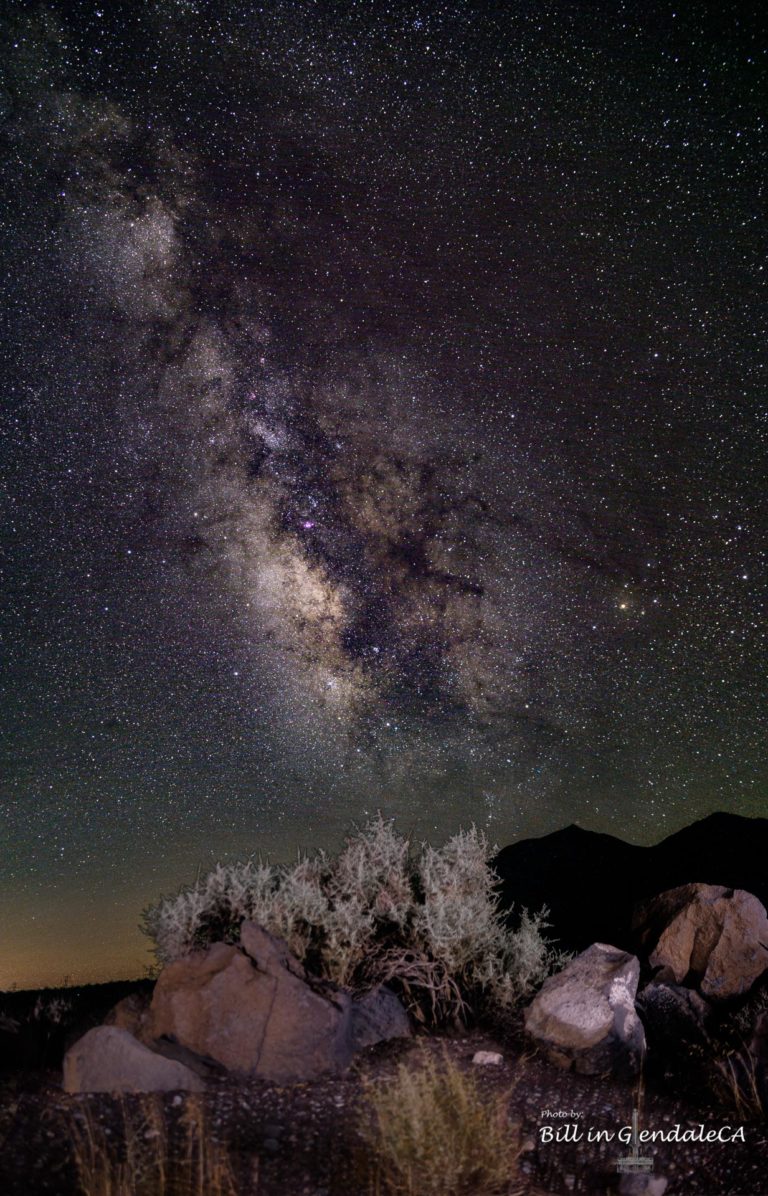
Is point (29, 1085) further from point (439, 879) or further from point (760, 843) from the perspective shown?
point (760, 843)

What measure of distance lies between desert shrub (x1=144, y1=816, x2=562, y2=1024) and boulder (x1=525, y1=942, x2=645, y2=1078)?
0.64 m

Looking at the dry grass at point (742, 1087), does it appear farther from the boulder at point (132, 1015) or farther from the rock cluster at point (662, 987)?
the boulder at point (132, 1015)

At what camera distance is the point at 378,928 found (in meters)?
9.15

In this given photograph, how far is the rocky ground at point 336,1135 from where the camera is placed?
474cm

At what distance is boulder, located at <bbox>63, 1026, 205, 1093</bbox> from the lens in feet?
18.9

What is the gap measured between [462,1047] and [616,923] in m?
11.8

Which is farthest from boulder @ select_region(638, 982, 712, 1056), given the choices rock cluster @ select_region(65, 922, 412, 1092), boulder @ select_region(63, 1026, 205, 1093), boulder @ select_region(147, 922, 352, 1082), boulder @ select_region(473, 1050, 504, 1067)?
boulder @ select_region(63, 1026, 205, 1093)

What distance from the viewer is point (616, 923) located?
17828 millimetres

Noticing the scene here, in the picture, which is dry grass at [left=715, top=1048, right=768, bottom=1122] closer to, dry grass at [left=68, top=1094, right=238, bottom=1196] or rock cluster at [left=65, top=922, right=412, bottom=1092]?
rock cluster at [left=65, top=922, right=412, bottom=1092]

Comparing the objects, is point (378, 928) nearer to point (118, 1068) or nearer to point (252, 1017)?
point (252, 1017)

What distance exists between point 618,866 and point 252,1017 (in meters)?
24.0

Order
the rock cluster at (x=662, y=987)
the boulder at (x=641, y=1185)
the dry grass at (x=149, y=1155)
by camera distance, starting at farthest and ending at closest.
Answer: the rock cluster at (x=662, y=987), the boulder at (x=641, y=1185), the dry grass at (x=149, y=1155)

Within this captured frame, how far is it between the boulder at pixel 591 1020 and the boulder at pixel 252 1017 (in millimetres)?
2247

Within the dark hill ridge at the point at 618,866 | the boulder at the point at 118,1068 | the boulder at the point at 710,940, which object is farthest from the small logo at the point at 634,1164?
the dark hill ridge at the point at 618,866
